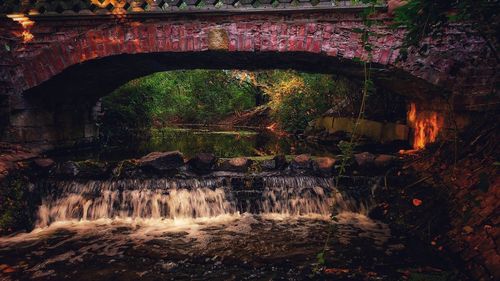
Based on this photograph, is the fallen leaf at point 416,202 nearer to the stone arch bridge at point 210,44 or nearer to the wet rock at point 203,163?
the stone arch bridge at point 210,44

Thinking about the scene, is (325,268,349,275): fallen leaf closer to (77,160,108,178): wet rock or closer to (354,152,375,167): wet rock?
(354,152,375,167): wet rock

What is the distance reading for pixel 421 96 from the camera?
585 cm

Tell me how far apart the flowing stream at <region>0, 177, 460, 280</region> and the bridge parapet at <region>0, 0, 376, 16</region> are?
2628mm

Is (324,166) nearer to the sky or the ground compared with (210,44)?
nearer to the ground

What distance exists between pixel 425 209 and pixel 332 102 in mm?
7796

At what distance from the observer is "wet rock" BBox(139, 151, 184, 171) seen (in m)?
5.24

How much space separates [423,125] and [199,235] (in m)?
4.74

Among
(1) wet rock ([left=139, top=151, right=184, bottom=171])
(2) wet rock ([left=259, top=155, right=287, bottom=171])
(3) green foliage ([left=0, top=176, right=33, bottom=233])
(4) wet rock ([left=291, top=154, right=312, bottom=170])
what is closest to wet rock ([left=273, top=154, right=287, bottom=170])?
(2) wet rock ([left=259, top=155, right=287, bottom=171])

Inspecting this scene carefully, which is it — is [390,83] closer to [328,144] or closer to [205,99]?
[328,144]

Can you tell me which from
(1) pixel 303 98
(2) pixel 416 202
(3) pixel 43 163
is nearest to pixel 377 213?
(2) pixel 416 202

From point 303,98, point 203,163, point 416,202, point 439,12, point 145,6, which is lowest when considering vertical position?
point 416,202

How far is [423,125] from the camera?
20.6 feet

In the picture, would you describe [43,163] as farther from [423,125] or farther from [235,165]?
[423,125]

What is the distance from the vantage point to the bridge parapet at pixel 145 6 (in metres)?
5.04
